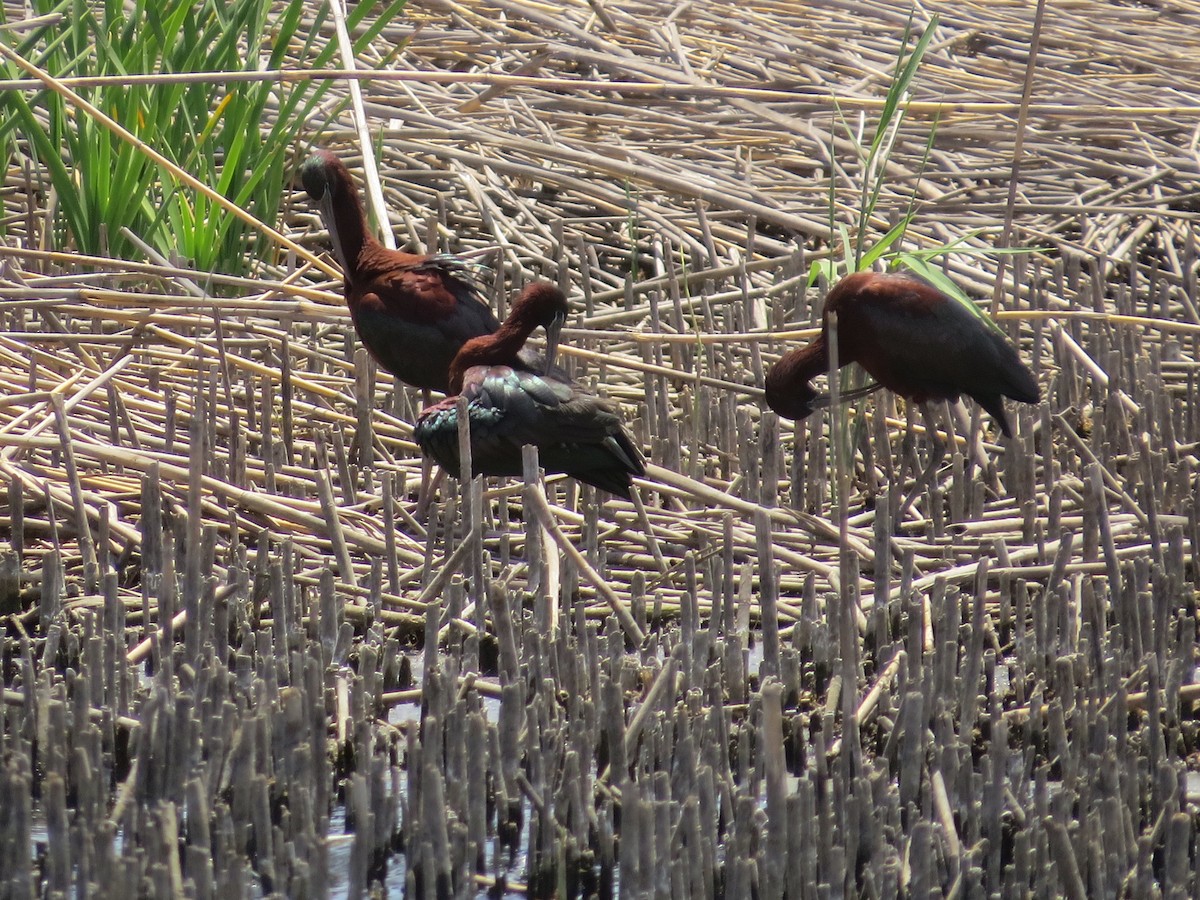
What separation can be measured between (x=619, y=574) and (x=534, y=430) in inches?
17.7

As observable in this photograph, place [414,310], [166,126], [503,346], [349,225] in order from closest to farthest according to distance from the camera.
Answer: [503,346], [414,310], [349,225], [166,126]

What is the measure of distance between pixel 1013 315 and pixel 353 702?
267cm

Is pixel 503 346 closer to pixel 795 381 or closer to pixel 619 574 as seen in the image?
pixel 619 574

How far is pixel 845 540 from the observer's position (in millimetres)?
3303

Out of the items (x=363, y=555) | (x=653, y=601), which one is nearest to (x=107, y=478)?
(x=363, y=555)

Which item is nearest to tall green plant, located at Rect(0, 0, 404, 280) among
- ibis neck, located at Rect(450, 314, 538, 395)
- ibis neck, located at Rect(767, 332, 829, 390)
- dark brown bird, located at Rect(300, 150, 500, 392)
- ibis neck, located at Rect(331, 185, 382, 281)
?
ibis neck, located at Rect(331, 185, 382, 281)

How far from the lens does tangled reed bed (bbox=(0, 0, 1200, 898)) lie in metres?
2.86

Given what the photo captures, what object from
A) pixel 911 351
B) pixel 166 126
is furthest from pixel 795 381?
pixel 166 126

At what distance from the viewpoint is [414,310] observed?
5.25m

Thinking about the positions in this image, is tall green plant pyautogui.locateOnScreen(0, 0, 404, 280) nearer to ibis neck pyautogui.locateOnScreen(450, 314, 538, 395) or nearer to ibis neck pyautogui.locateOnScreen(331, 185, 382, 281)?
ibis neck pyautogui.locateOnScreen(331, 185, 382, 281)

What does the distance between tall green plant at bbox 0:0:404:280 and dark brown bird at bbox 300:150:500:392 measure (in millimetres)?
984

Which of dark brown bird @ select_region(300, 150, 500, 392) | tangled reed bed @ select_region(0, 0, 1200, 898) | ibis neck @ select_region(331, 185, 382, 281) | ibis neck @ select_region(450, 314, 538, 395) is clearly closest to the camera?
tangled reed bed @ select_region(0, 0, 1200, 898)

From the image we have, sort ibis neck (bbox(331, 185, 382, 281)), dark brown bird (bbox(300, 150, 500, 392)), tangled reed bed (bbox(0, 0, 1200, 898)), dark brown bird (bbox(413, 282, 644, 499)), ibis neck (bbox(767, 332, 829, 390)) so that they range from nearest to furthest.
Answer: tangled reed bed (bbox(0, 0, 1200, 898)), dark brown bird (bbox(413, 282, 644, 499)), ibis neck (bbox(767, 332, 829, 390)), dark brown bird (bbox(300, 150, 500, 392)), ibis neck (bbox(331, 185, 382, 281))

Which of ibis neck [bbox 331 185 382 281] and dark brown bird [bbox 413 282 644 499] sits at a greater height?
ibis neck [bbox 331 185 382 281]
